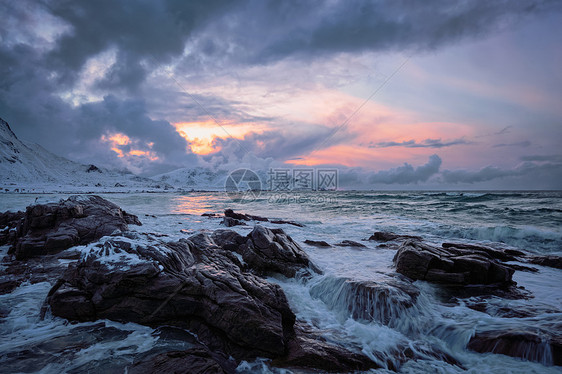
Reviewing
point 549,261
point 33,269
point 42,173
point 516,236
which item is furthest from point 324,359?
point 42,173

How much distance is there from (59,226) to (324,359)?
13.2 meters

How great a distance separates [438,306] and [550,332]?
209 cm

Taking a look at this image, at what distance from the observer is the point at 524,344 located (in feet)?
16.4

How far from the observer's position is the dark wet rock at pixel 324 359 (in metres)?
4.69

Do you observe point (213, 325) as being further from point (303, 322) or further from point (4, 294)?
point (4, 294)

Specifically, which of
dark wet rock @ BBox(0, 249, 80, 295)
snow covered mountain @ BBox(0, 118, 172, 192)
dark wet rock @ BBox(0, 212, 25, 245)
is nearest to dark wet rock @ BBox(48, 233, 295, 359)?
dark wet rock @ BBox(0, 249, 80, 295)

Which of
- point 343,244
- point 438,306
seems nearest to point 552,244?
point 343,244

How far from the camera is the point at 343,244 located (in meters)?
13.8

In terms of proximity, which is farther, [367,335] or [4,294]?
[4,294]

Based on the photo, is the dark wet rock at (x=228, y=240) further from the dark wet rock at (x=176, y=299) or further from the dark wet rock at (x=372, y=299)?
the dark wet rock at (x=372, y=299)

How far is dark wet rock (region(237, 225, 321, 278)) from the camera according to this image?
9.09 metres

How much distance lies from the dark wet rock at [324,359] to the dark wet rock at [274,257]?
372 cm

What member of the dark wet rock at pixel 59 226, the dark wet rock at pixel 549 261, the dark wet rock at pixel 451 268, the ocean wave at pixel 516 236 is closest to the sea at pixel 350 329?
the dark wet rock at pixel 451 268

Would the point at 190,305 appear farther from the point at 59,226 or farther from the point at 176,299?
the point at 59,226
